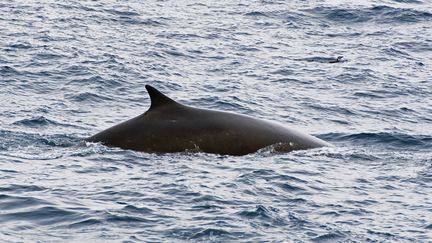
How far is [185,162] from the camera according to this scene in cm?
1970

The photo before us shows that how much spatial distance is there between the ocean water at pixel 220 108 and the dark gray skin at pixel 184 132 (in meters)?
0.21

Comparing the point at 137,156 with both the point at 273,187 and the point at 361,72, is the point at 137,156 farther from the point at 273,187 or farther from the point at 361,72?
the point at 361,72

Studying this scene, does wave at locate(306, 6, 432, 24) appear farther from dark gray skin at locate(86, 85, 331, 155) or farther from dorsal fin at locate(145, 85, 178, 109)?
dorsal fin at locate(145, 85, 178, 109)

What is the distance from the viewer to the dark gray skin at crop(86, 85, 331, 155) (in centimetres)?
2000

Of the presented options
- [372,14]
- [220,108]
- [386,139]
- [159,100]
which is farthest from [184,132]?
[372,14]

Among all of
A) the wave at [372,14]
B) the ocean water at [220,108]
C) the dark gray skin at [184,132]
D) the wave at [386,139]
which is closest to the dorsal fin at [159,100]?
the dark gray skin at [184,132]

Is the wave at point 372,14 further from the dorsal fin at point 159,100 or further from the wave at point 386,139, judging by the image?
the dorsal fin at point 159,100

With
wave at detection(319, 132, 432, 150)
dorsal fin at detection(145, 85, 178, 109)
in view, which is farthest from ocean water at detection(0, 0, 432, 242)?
dorsal fin at detection(145, 85, 178, 109)

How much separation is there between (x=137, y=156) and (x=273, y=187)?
104 inches

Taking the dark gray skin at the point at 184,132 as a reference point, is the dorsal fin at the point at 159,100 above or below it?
above

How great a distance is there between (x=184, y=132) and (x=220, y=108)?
8234 millimetres

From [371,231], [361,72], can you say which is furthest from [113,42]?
[371,231]

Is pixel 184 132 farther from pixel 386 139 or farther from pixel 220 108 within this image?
pixel 220 108

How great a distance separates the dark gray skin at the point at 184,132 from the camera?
20.0 meters
